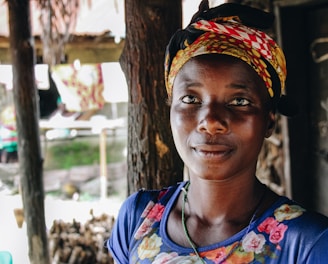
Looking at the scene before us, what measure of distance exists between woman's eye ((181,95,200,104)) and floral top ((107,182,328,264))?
337 mm

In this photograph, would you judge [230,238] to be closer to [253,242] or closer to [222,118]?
[253,242]

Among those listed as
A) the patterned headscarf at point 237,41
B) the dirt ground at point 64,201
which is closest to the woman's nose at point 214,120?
the patterned headscarf at point 237,41

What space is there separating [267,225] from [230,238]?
4.2 inches

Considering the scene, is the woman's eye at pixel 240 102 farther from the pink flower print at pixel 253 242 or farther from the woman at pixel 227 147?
the pink flower print at pixel 253 242

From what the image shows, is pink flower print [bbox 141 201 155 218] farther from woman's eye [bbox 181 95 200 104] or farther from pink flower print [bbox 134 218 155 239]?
woman's eye [bbox 181 95 200 104]

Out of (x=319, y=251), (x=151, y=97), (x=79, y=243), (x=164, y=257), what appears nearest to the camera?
(x=319, y=251)

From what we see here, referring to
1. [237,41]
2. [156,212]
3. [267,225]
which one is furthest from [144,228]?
[237,41]

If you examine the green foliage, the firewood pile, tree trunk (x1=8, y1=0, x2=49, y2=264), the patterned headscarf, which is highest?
the patterned headscarf

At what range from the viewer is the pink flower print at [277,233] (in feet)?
3.70

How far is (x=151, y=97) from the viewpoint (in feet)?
7.22

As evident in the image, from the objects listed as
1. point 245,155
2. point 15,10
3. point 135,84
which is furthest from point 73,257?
point 245,155

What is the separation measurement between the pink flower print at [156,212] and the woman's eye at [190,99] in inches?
14.4

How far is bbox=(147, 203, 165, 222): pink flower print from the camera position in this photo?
1.40m

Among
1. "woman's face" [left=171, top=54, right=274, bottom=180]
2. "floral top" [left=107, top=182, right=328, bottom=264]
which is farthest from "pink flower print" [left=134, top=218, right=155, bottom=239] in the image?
"woman's face" [left=171, top=54, right=274, bottom=180]
